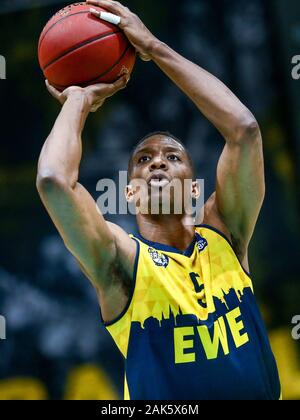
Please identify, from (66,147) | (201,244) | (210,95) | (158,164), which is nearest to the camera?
(66,147)

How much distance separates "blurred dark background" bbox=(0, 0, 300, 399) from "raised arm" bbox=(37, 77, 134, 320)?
3.31 metres

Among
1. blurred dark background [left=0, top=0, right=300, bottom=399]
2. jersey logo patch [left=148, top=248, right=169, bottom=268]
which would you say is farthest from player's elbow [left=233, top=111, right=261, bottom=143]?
blurred dark background [left=0, top=0, right=300, bottom=399]

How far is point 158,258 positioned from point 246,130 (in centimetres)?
86

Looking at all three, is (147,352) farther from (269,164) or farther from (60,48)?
(269,164)

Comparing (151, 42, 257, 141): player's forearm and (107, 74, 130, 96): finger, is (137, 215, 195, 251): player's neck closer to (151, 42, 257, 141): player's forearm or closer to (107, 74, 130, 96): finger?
(151, 42, 257, 141): player's forearm

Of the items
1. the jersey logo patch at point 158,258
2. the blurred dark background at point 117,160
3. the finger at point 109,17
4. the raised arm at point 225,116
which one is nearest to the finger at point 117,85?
the raised arm at point 225,116

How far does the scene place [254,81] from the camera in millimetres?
7664

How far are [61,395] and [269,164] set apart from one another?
301cm

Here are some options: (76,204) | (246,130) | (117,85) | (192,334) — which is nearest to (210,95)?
(246,130)

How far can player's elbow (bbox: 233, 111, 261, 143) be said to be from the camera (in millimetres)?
4148

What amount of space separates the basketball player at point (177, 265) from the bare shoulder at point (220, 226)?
0.01 m

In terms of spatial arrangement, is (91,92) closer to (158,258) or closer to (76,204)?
(76,204)

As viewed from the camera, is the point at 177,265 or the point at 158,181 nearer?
the point at 177,265

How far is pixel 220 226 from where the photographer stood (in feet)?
14.6
